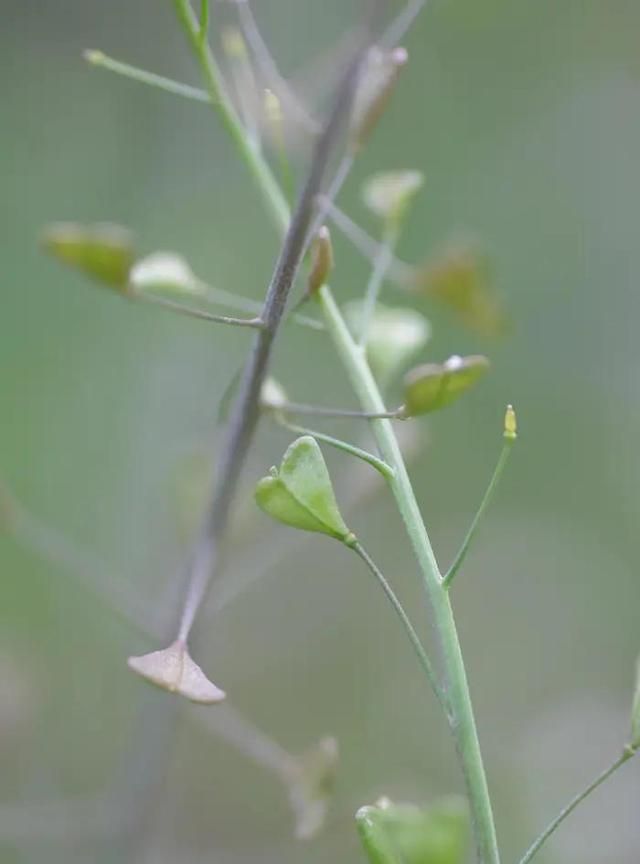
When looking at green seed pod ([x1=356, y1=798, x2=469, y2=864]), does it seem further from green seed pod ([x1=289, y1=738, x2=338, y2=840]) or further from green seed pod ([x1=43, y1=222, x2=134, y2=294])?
green seed pod ([x1=43, y1=222, x2=134, y2=294])

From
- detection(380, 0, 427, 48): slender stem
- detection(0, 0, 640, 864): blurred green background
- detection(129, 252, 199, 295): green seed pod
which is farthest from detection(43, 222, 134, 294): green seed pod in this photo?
detection(0, 0, 640, 864): blurred green background

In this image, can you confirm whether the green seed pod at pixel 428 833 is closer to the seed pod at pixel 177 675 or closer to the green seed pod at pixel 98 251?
the seed pod at pixel 177 675

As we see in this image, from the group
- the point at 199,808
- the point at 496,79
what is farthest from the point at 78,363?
the point at 496,79

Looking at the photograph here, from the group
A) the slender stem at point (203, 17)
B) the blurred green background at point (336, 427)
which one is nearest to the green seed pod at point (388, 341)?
the slender stem at point (203, 17)

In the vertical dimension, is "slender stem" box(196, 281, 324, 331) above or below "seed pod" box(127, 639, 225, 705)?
above

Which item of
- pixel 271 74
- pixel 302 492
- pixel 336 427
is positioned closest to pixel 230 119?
pixel 271 74

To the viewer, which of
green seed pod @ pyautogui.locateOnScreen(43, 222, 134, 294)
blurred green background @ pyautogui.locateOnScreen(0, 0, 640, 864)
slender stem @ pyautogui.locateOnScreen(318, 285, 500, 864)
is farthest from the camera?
blurred green background @ pyautogui.locateOnScreen(0, 0, 640, 864)

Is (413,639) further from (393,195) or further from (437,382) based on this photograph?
(393,195)
